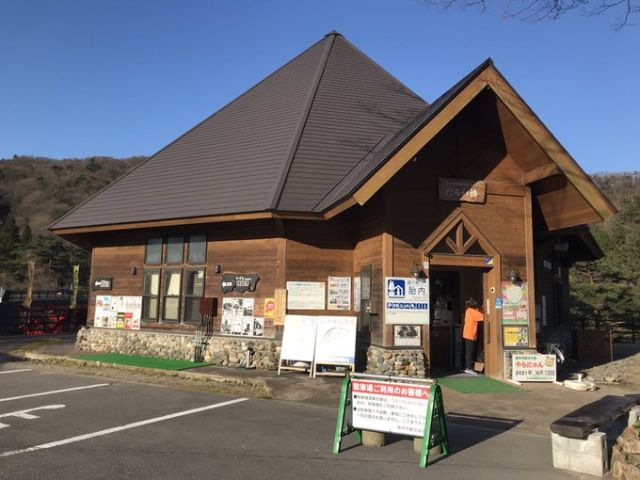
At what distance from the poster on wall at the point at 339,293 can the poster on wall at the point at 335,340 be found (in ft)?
3.25

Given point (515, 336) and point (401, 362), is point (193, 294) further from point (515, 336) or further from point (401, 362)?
point (515, 336)

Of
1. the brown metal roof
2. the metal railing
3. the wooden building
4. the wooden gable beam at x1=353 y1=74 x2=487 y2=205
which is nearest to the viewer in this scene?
the wooden gable beam at x1=353 y1=74 x2=487 y2=205

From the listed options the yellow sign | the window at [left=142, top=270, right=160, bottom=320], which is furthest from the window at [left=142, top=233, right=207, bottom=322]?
the yellow sign

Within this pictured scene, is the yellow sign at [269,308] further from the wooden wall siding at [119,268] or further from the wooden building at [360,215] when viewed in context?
the wooden wall siding at [119,268]

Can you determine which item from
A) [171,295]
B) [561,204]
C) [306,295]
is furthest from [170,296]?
[561,204]

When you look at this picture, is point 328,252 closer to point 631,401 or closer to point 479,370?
point 479,370

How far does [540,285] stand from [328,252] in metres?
6.58

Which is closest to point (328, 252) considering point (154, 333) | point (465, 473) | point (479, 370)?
point (479, 370)

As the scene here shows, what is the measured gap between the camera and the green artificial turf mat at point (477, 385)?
8.96 m

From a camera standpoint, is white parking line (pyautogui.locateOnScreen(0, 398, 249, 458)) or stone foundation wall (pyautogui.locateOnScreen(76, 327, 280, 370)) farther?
stone foundation wall (pyautogui.locateOnScreen(76, 327, 280, 370))

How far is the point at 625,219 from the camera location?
143ft

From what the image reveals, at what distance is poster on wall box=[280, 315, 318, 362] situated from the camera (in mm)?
10289

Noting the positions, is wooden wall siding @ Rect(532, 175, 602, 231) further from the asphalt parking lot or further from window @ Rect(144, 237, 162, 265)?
window @ Rect(144, 237, 162, 265)

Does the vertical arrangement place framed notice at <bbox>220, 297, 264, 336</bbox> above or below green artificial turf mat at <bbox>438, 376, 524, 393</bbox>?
above
